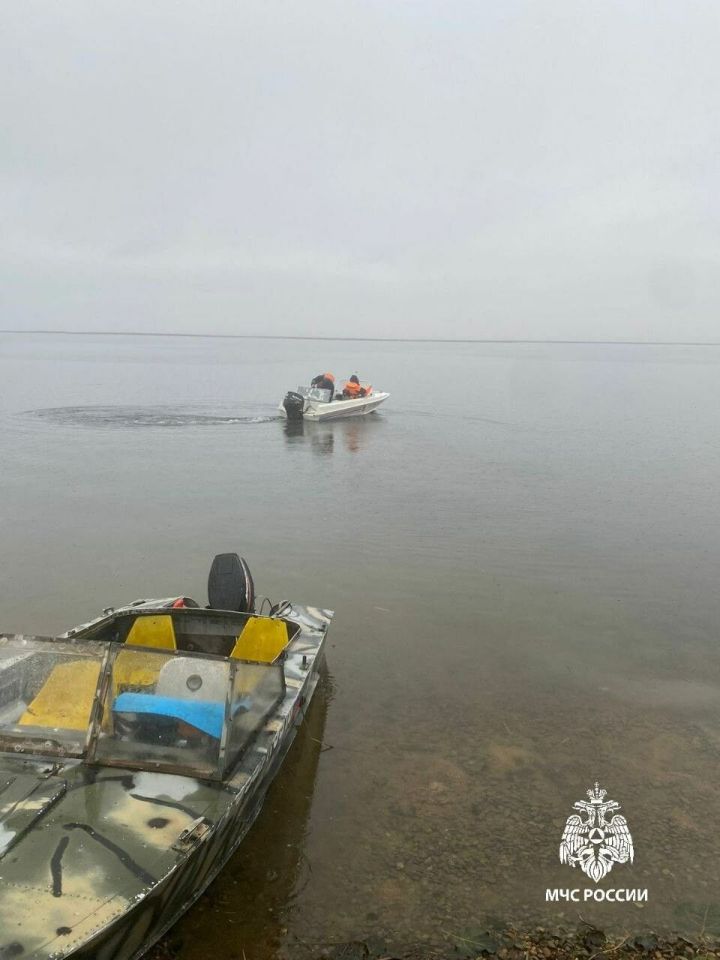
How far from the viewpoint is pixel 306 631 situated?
7.19 metres

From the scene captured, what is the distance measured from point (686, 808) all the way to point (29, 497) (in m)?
14.6

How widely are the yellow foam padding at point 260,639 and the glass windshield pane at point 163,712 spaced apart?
72.6 inches

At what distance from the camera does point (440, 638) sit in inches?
353

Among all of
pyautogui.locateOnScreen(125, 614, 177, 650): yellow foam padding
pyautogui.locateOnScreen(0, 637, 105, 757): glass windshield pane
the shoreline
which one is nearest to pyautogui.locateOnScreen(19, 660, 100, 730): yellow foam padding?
pyautogui.locateOnScreen(0, 637, 105, 757): glass windshield pane

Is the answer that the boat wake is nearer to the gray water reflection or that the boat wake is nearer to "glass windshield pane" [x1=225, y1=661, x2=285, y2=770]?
the gray water reflection

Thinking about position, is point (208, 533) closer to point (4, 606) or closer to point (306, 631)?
point (4, 606)

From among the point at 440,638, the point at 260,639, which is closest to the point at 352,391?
the point at 440,638

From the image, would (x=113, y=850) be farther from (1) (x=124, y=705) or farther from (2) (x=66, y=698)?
(2) (x=66, y=698)

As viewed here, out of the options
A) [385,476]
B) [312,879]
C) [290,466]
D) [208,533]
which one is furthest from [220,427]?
[312,879]

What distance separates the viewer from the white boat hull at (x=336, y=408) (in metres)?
29.7

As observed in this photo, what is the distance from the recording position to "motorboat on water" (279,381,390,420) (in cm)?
2948

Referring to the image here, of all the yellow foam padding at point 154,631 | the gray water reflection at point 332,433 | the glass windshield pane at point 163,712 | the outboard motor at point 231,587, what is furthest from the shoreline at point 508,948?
the gray water reflection at point 332,433

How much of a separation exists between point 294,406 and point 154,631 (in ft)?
75.7

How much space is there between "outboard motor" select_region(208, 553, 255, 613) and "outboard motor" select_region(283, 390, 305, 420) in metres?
21.8
